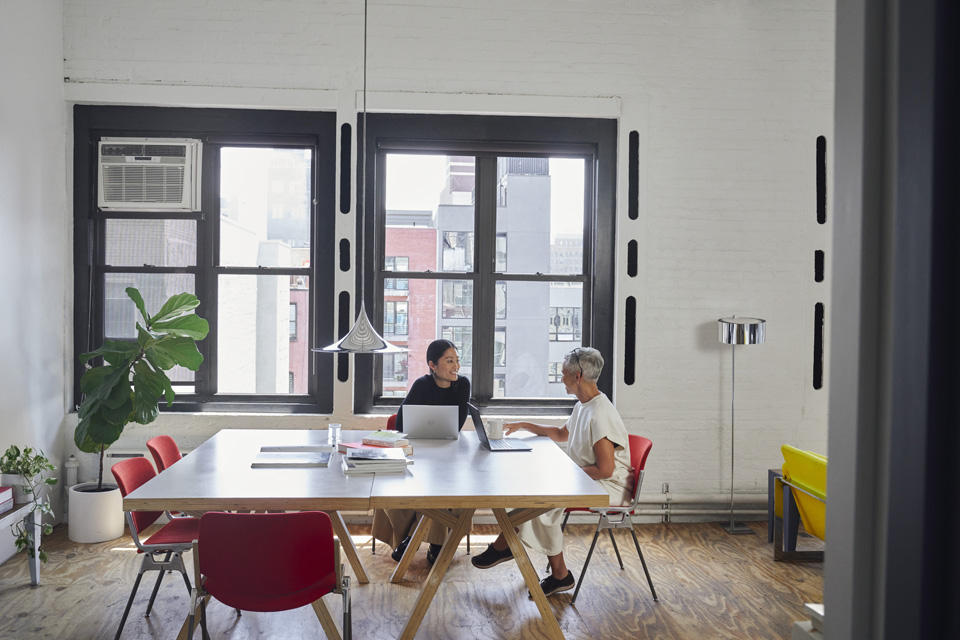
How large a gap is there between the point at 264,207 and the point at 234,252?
427mm

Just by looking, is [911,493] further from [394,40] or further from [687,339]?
[394,40]

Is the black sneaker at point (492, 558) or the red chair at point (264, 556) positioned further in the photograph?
the black sneaker at point (492, 558)

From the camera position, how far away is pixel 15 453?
4168 millimetres

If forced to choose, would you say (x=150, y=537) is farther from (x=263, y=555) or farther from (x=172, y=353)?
(x=172, y=353)

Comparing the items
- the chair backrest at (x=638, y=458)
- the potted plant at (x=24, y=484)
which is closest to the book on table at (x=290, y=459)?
the potted plant at (x=24, y=484)

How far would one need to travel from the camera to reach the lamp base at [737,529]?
206 inches

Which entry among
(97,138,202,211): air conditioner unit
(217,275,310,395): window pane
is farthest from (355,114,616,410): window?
(97,138,202,211): air conditioner unit

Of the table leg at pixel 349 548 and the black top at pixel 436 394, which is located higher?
the black top at pixel 436 394

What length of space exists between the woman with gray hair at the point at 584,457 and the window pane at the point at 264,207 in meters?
2.67

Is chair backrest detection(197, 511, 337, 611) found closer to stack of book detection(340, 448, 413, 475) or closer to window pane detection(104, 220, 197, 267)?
stack of book detection(340, 448, 413, 475)

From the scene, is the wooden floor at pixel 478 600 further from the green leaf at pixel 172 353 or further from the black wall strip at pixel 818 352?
the black wall strip at pixel 818 352

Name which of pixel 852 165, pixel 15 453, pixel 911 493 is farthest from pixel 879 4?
pixel 15 453

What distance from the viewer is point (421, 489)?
3.10 meters

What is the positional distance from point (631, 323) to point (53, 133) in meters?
4.54
